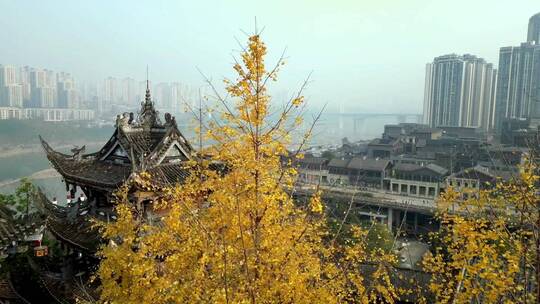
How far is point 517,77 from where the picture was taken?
240ft

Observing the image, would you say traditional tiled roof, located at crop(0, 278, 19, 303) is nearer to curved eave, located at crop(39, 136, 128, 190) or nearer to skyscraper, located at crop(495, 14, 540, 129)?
curved eave, located at crop(39, 136, 128, 190)

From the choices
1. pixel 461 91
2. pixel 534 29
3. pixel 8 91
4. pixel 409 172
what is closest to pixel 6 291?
pixel 409 172

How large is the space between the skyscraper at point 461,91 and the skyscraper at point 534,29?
10210 millimetres

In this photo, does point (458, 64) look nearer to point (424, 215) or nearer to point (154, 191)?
point (424, 215)

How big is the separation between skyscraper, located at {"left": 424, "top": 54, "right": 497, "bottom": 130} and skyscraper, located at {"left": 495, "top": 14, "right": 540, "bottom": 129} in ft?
34.1

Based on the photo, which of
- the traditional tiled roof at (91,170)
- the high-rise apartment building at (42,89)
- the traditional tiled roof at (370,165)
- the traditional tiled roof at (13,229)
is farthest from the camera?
the high-rise apartment building at (42,89)

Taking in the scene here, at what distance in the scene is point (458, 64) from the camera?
89.0 meters

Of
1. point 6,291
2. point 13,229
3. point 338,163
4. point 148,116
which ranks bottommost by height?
point 338,163

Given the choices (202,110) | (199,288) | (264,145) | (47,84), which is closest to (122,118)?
(202,110)

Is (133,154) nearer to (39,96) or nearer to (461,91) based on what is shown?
(461,91)

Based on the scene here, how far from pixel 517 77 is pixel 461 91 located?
58.7 ft

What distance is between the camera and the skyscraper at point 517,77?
70.8 m

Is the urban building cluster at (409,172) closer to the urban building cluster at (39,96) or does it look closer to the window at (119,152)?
the window at (119,152)

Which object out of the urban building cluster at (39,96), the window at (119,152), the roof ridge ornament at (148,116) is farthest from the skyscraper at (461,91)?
the urban building cluster at (39,96)
